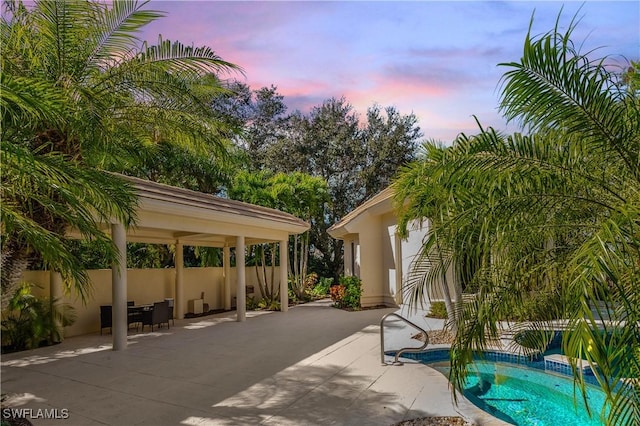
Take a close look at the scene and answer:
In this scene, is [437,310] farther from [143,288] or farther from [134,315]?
[143,288]

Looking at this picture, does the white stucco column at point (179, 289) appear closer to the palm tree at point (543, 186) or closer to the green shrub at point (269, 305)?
the green shrub at point (269, 305)

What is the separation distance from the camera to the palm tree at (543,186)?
13.0 ft

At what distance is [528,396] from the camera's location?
26.3 feet

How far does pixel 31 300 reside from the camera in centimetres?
1139

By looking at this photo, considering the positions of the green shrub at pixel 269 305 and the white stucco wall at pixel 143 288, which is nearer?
the white stucco wall at pixel 143 288

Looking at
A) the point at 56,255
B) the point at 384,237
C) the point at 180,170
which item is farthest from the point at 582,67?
the point at 180,170


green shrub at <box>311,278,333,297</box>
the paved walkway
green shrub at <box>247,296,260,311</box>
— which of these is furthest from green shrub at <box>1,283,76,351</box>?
green shrub at <box>311,278,333,297</box>

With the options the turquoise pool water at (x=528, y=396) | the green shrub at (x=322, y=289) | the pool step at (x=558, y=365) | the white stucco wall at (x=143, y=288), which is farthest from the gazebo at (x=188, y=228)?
the pool step at (x=558, y=365)

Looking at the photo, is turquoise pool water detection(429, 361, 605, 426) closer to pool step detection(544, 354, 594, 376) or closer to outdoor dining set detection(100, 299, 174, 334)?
pool step detection(544, 354, 594, 376)

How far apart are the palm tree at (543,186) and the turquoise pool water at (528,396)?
6.94 feet

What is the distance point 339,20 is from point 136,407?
790cm

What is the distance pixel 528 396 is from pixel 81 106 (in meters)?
8.84

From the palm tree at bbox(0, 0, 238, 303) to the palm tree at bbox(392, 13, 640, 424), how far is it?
13.5 feet

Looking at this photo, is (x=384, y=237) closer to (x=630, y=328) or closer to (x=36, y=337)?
(x=36, y=337)
